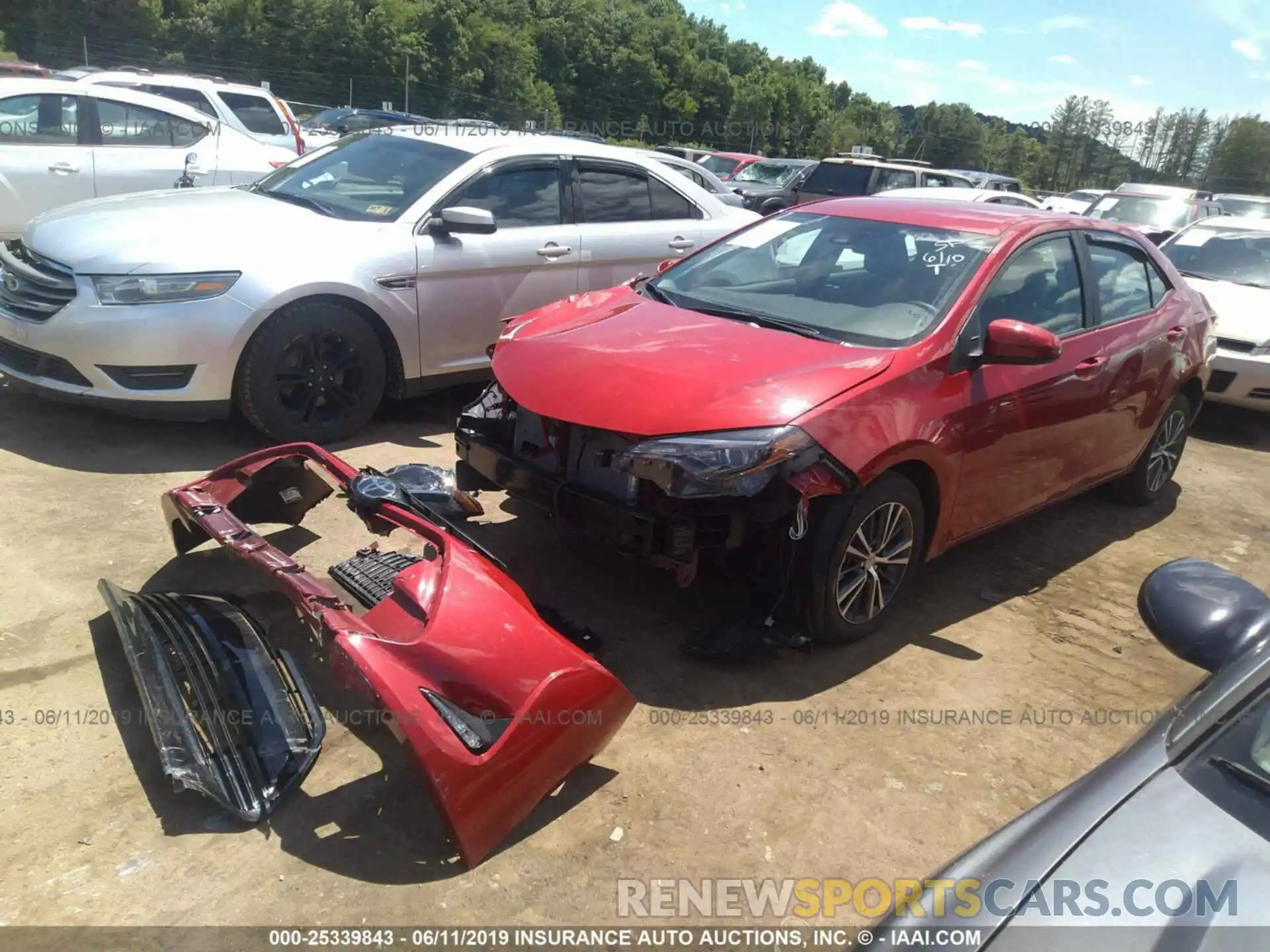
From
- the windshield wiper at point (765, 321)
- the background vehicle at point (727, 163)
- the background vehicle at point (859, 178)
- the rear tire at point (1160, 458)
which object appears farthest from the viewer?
the background vehicle at point (727, 163)

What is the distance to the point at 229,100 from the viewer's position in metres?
13.0

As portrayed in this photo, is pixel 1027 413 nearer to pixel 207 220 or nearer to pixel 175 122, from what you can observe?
pixel 207 220

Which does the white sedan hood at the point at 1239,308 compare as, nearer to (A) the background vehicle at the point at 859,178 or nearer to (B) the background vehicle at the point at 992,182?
(A) the background vehicle at the point at 859,178

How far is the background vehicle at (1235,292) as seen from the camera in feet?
24.9

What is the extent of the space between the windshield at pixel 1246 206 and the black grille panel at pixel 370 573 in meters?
18.6

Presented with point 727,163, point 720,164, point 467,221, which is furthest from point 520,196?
point 720,164

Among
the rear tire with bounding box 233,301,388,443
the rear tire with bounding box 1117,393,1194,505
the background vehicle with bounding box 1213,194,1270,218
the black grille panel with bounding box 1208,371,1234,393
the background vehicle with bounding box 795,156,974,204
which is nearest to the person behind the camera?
the rear tire with bounding box 233,301,388,443

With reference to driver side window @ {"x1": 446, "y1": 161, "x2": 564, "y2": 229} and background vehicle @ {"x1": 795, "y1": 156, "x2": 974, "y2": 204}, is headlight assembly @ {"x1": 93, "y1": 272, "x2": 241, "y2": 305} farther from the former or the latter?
background vehicle @ {"x1": 795, "y1": 156, "x2": 974, "y2": 204}

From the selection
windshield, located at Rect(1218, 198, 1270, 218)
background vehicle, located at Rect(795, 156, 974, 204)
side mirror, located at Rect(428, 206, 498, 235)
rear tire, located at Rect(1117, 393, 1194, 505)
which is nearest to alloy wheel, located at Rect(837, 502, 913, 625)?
rear tire, located at Rect(1117, 393, 1194, 505)

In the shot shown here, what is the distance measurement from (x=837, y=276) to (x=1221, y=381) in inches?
203

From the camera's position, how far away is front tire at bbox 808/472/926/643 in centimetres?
340

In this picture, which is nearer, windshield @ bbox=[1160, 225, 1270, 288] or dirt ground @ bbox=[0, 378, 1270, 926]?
dirt ground @ bbox=[0, 378, 1270, 926]

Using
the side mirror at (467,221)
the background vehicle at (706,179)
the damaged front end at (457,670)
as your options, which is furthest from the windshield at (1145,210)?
the damaged front end at (457,670)

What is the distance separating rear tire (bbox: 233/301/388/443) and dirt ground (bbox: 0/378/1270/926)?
0.36 m
